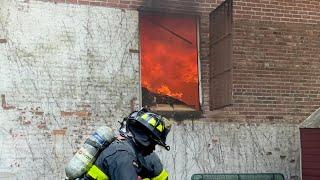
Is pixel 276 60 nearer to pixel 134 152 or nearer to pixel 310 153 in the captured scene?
pixel 310 153

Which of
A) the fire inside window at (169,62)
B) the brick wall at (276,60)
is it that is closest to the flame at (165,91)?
the fire inside window at (169,62)

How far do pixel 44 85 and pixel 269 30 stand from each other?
439 centimetres

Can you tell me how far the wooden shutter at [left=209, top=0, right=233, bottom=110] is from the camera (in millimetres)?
8680

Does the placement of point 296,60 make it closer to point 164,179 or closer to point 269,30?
point 269,30

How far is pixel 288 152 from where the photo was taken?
9922 mm

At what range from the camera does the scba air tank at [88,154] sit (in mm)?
3582

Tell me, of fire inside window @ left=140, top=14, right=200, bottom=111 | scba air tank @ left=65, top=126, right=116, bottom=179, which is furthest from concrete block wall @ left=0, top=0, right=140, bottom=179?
scba air tank @ left=65, top=126, right=116, bottom=179

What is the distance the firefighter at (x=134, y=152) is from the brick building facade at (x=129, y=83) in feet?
16.2

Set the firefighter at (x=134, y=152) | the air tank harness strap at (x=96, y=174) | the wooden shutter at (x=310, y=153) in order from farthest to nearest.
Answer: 1. the wooden shutter at (x=310, y=153)
2. the air tank harness strap at (x=96, y=174)
3. the firefighter at (x=134, y=152)

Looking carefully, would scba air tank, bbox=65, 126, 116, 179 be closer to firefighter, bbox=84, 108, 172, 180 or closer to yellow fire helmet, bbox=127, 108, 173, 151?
firefighter, bbox=84, 108, 172, 180

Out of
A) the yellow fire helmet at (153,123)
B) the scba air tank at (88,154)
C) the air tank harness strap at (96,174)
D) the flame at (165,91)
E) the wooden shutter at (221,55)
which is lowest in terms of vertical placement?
the air tank harness strap at (96,174)

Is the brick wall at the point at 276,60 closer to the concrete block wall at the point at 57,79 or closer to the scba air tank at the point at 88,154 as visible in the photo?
the concrete block wall at the point at 57,79

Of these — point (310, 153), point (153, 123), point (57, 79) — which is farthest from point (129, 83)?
point (153, 123)

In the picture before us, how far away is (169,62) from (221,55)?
0.95 m
